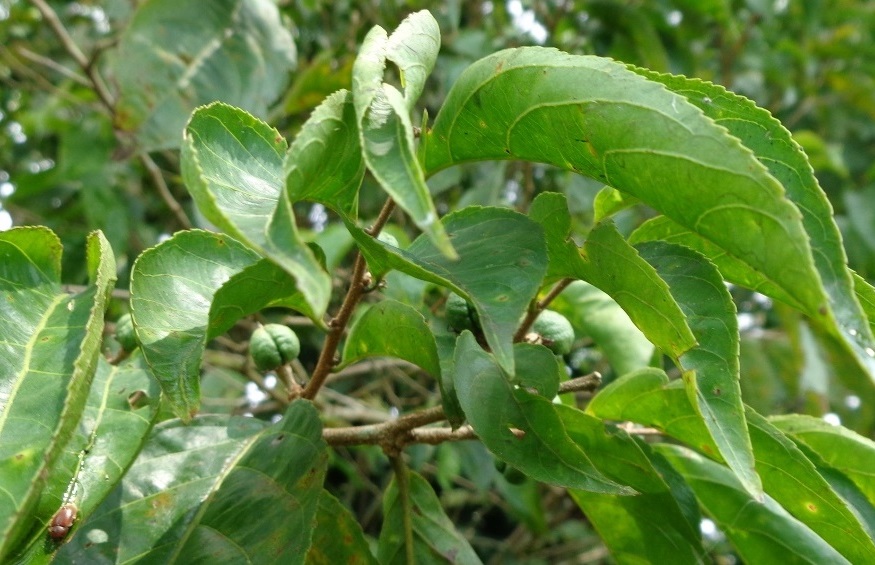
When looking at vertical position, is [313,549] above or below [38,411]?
below

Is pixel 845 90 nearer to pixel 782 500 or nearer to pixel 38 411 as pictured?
pixel 782 500

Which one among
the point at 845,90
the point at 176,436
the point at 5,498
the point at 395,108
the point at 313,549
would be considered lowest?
the point at 313,549

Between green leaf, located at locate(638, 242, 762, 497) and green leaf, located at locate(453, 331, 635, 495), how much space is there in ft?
0.48

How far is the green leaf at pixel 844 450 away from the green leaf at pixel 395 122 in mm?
643

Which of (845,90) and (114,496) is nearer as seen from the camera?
(114,496)

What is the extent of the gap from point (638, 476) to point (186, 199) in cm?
273

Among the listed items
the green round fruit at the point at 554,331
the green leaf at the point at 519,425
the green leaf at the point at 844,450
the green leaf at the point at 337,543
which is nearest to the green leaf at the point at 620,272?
the green leaf at the point at 519,425

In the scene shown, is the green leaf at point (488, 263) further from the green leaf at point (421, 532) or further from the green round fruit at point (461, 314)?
the green leaf at point (421, 532)

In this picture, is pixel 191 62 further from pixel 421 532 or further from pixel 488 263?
pixel 488 263

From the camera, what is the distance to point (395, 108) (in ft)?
2.08

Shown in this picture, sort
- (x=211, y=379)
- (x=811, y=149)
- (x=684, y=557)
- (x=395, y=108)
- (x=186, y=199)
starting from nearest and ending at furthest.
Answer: (x=395, y=108), (x=684, y=557), (x=211, y=379), (x=811, y=149), (x=186, y=199)

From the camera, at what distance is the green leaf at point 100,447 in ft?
2.41

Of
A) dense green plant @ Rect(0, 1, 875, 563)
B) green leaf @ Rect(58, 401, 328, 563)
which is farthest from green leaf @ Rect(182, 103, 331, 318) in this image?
green leaf @ Rect(58, 401, 328, 563)

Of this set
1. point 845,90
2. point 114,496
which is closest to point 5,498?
point 114,496
